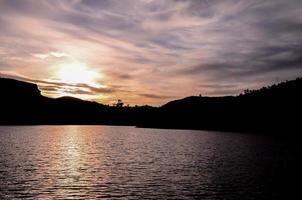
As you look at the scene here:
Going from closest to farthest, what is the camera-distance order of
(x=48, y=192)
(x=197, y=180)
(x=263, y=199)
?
(x=263, y=199) < (x=48, y=192) < (x=197, y=180)

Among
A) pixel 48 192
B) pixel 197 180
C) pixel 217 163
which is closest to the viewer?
pixel 48 192

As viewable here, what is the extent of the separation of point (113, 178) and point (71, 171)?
1426cm

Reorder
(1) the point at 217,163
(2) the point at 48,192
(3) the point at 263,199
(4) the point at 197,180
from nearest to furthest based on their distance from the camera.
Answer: (3) the point at 263,199, (2) the point at 48,192, (4) the point at 197,180, (1) the point at 217,163

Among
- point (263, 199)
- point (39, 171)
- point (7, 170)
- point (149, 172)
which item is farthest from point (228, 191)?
point (7, 170)

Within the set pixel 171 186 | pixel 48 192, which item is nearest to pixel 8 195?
pixel 48 192

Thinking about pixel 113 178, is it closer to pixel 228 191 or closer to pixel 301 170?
pixel 228 191

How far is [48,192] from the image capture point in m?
54.0

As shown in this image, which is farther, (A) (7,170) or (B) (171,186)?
(A) (7,170)

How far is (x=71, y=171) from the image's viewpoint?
76375mm

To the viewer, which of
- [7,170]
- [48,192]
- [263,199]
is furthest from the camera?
[7,170]

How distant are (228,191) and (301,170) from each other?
A: 3046 centimetres

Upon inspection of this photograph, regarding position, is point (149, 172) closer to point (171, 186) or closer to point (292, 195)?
point (171, 186)

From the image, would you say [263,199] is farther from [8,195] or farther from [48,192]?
[8,195]

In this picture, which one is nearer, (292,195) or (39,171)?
(292,195)
